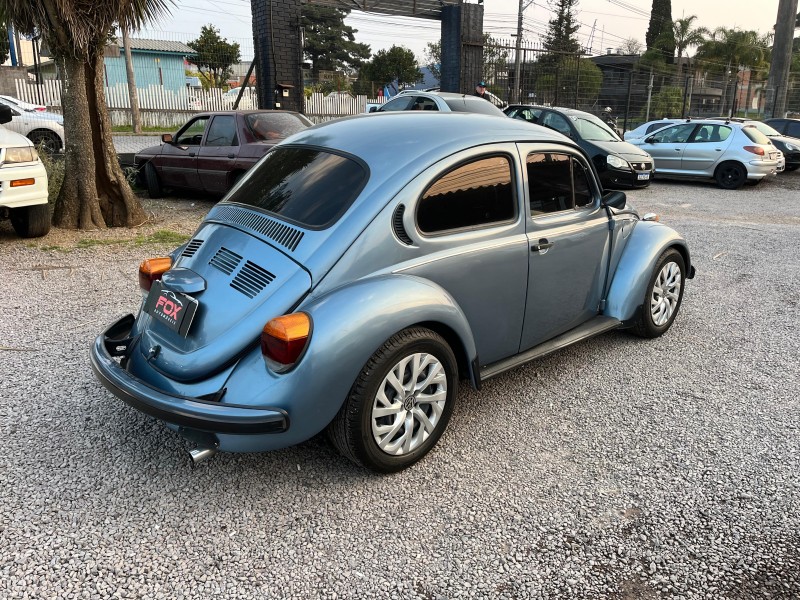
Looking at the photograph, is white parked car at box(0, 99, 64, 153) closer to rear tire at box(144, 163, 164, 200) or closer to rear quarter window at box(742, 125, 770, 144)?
rear tire at box(144, 163, 164, 200)

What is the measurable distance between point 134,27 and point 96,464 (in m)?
6.62

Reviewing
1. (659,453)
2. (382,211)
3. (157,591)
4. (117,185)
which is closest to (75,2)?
(117,185)

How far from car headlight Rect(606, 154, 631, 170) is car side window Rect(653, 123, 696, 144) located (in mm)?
2900

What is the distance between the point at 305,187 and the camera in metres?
3.23

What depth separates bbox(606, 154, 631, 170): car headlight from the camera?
12.3m

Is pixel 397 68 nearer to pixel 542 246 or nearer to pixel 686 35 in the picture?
pixel 686 35

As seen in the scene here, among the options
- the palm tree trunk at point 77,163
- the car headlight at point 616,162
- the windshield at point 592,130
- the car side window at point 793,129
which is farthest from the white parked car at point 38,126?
the car side window at point 793,129

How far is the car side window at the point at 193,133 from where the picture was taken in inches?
383

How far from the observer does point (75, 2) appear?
7.05 metres

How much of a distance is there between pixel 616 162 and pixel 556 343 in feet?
31.7

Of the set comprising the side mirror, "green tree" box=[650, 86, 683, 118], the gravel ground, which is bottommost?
the gravel ground

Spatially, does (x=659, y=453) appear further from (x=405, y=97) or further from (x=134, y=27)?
(x=405, y=97)

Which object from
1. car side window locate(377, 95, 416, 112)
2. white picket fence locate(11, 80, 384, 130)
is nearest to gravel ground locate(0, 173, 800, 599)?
car side window locate(377, 95, 416, 112)

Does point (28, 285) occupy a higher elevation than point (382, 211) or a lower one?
lower
